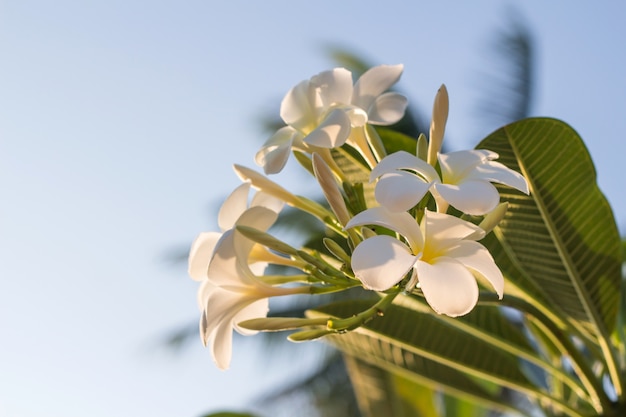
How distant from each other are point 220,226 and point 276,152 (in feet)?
0.46

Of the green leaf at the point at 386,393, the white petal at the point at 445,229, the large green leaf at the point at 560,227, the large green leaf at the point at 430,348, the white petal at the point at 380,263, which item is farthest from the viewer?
the green leaf at the point at 386,393

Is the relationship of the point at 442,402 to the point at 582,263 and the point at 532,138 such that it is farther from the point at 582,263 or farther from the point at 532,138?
the point at 532,138

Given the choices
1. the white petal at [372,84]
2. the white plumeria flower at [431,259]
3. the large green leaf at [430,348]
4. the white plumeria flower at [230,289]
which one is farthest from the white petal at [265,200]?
the large green leaf at [430,348]

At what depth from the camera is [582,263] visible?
5.23 ft

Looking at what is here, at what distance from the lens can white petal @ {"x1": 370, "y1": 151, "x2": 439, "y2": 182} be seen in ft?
2.93

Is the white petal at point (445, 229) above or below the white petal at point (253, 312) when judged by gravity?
above

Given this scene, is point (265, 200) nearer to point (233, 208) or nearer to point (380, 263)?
point (233, 208)

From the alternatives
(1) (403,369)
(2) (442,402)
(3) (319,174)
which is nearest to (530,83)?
(2) (442,402)

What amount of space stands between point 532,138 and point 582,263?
0.34 meters

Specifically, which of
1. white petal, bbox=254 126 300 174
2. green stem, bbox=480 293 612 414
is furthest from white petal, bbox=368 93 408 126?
green stem, bbox=480 293 612 414

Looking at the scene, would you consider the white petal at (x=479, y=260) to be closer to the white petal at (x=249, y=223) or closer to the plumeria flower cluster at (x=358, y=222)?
the plumeria flower cluster at (x=358, y=222)

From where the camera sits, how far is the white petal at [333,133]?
1.04 m

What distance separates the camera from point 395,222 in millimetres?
877

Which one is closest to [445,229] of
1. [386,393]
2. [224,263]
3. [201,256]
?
[224,263]
